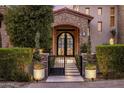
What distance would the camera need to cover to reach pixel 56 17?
1104cm

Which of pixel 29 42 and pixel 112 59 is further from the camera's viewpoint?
pixel 29 42

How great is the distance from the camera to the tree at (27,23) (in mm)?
9219

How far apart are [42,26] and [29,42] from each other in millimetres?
626

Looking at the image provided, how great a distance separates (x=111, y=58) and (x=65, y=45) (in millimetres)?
1407

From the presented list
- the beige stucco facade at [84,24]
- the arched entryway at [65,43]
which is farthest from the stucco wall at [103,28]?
the arched entryway at [65,43]

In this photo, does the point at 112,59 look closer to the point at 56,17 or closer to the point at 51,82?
the point at 51,82

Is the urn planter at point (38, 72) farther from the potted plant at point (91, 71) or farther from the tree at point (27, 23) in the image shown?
the potted plant at point (91, 71)

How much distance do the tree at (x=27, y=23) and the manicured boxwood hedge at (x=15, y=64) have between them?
1067 millimetres

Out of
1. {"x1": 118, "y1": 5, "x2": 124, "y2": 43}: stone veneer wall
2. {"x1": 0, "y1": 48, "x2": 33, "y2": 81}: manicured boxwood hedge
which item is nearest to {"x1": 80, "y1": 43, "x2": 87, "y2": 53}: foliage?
{"x1": 118, "y1": 5, "x2": 124, "y2": 43}: stone veneer wall

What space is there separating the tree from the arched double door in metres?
0.52

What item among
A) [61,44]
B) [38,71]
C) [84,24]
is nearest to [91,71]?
[61,44]
